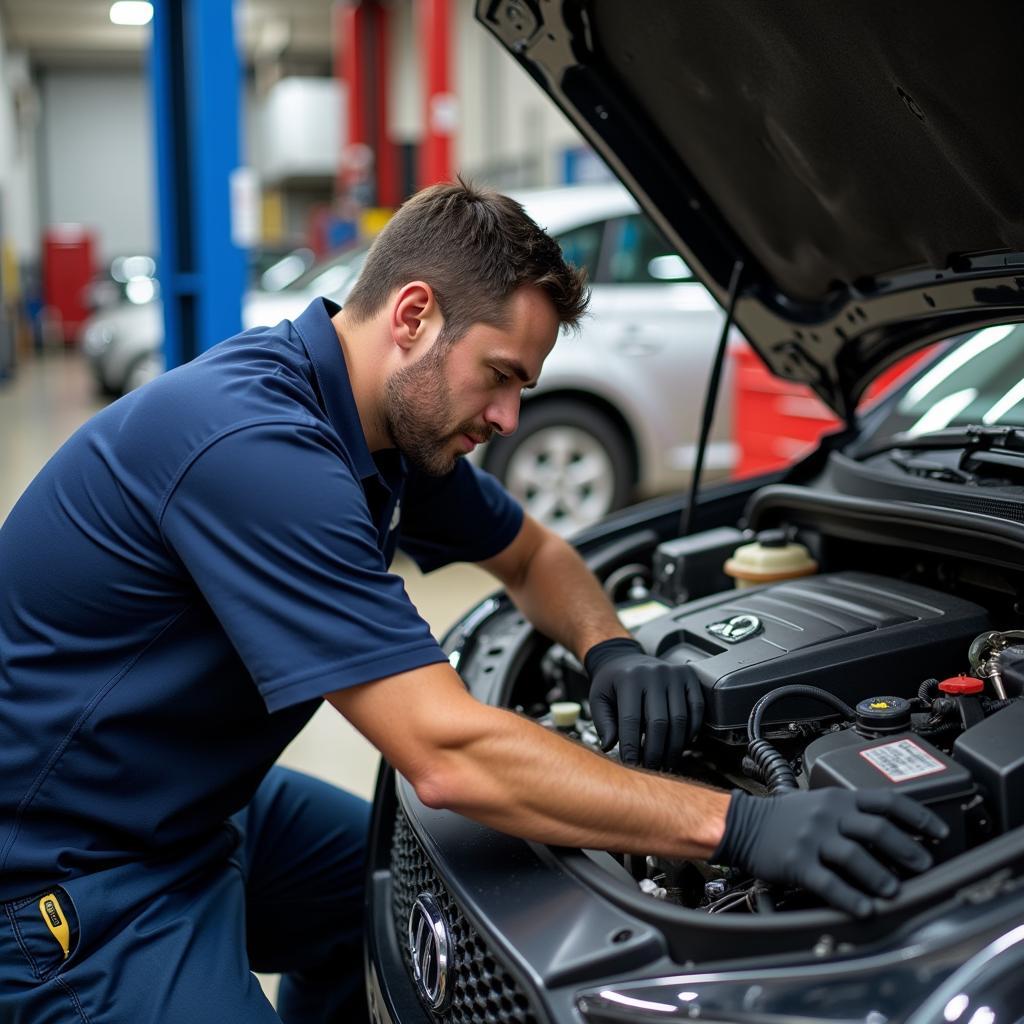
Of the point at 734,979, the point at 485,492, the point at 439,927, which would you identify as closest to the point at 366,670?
the point at 439,927

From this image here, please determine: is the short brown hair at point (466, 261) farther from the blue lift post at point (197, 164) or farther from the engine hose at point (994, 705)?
the blue lift post at point (197, 164)

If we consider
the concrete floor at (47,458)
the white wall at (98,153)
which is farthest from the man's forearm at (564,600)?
the white wall at (98,153)

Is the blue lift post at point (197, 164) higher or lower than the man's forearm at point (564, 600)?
higher

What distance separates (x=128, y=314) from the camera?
9742mm

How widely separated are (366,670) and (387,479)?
0.52m

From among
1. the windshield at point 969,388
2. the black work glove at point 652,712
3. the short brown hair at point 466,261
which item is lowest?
the black work glove at point 652,712

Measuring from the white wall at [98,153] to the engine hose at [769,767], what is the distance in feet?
75.5

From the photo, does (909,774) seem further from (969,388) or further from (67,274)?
(67,274)

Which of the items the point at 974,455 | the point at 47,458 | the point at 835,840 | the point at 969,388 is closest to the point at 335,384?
the point at 835,840

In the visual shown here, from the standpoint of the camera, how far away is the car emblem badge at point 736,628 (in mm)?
1587

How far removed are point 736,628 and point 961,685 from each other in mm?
328

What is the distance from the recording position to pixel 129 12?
1755cm

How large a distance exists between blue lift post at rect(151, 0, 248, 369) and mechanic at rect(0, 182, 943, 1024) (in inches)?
108

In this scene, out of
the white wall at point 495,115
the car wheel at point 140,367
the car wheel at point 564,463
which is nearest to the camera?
the car wheel at point 564,463
